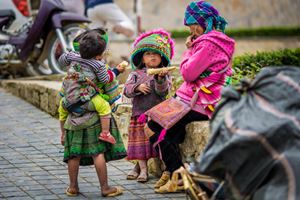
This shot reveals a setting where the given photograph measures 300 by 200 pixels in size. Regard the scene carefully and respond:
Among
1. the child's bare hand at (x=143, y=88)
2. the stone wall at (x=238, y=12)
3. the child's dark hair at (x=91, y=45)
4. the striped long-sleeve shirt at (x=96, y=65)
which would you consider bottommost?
the stone wall at (x=238, y=12)

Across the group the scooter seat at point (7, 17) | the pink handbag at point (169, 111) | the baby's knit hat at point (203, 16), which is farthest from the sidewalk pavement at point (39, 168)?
the scooter seat at point (7, 17)

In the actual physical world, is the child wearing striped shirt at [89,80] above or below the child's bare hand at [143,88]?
above

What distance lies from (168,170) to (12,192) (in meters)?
1.22

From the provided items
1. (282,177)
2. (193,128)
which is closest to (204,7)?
(193,128)

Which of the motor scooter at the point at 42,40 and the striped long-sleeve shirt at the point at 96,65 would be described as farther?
the motor scooter at the point at 42,40

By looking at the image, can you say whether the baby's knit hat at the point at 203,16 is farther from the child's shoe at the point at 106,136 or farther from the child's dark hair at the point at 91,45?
the child's shoe at the point at 106,136

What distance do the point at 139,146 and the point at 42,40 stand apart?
17.1 feet

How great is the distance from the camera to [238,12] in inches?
1208

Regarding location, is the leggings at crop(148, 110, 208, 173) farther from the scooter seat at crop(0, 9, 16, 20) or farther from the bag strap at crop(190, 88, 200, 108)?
the scooter seat at crop(0, 9, 16, 20)

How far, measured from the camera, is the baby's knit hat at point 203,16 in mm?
7363

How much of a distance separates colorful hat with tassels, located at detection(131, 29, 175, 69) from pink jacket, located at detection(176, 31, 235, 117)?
0.37m

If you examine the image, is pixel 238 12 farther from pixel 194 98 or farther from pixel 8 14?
pixel 194 98

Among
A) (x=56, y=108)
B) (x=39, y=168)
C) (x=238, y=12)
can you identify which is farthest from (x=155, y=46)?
(x=238, y=12)

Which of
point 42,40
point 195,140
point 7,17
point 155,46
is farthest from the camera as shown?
point 7,17
